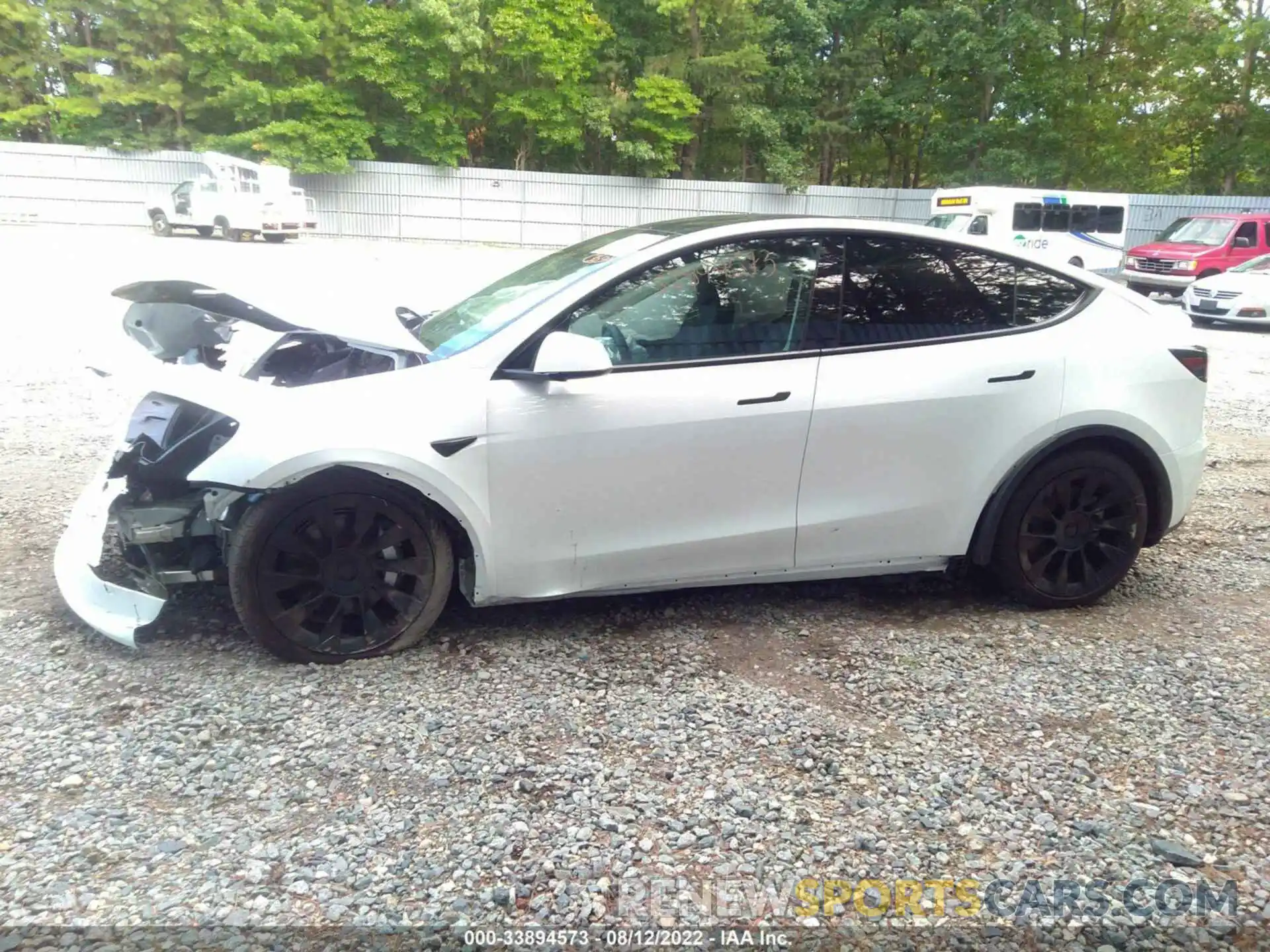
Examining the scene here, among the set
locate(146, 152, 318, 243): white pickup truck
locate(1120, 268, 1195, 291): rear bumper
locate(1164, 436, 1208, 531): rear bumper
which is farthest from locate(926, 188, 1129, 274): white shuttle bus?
locate(1164, 436, 1208, 531): rear bumper

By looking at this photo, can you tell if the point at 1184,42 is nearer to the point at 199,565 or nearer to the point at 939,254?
the point at 939,254

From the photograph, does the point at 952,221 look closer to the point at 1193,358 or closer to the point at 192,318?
the point at 1193,358

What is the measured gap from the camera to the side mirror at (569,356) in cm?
323

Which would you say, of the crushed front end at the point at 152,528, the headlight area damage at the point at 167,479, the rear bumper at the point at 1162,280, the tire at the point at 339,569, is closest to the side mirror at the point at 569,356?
the headlight area damage at the point at 167,479

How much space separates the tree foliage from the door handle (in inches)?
1171

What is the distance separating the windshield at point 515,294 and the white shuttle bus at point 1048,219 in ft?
64.6

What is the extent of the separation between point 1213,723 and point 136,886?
327 cm

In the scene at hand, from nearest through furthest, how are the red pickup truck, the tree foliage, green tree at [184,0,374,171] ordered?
the red pickup truck
green tree at [184,0,374,171]
the tree foliage

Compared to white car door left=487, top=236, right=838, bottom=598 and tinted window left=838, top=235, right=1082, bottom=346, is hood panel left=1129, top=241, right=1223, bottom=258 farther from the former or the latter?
white car door left=487, top=236, right=838, bottom=598

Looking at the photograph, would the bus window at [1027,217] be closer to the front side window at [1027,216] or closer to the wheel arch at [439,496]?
the front side window at [1027,216]

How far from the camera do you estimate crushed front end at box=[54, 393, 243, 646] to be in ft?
11.0

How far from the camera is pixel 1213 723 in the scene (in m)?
3.19

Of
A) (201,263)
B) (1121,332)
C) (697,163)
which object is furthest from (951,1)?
(1121,332)

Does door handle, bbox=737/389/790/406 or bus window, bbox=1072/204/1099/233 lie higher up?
bus window, bbox=1072/204/1099/233
